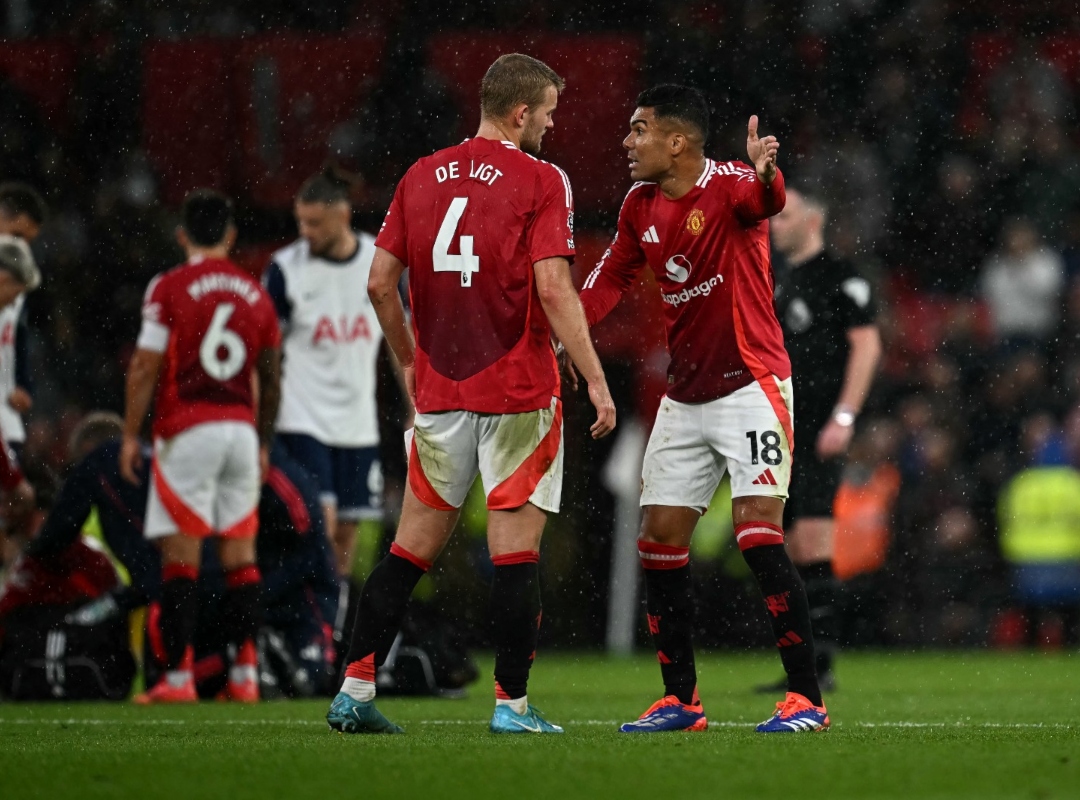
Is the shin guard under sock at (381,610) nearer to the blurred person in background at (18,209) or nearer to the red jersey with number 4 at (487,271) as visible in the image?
the red jersey with number 4 at (487,271)

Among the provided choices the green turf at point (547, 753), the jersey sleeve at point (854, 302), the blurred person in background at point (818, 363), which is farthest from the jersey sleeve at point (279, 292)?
the jersey sleeve at point (854, 302)

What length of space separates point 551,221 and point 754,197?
68cm

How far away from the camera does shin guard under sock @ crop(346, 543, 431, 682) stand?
5.69 m

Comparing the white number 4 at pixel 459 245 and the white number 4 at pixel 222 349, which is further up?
the white number 4 at pixel 459 245

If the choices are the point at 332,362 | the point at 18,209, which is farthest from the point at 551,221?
the point at 18,209

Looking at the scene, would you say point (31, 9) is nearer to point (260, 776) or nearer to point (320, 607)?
point (320, 607)

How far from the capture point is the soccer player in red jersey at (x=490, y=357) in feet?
18.6

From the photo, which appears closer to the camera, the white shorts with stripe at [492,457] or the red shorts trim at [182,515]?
the white shorts with stripe at [492,457]

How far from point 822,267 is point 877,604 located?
544 centimetres

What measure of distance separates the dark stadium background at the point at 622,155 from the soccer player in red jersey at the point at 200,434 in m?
4.95

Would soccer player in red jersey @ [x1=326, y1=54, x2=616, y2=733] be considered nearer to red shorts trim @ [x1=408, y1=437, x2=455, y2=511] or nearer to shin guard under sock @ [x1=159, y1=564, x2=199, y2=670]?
red shorts trim @ [x1=408, y1=437, x2=455, y2=511]

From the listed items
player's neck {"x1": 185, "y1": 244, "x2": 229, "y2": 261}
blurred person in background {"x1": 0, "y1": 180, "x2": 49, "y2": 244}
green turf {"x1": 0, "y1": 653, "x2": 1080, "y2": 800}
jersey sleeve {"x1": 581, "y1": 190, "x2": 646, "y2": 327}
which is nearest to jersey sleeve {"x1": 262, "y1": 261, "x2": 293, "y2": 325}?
player's neck {"x1": 185, "y1": 244, "x2": 229, "y2": 261}

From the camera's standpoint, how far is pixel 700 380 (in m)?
6.09

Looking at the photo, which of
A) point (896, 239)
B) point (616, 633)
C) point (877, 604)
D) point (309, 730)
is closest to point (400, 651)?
point (309, 730)
